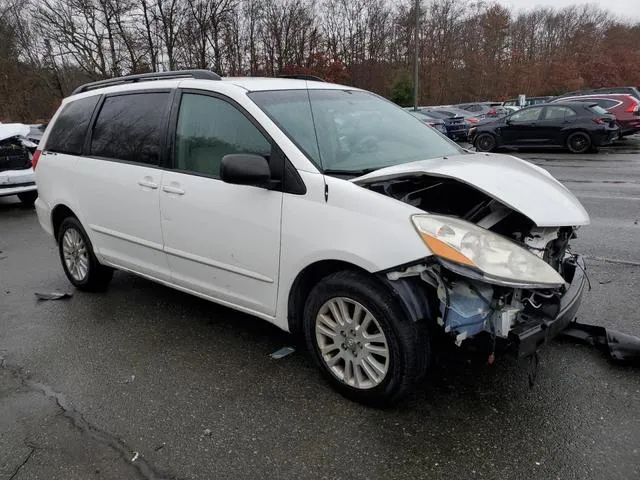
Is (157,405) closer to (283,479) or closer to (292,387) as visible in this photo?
(292,387)

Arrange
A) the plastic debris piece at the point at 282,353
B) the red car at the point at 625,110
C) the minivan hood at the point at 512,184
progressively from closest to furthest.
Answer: the minivan hood at the point at 512,184
the plastic debris piece at the point at 282,353
the red car at the point at 625,110

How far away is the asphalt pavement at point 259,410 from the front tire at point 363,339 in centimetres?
16

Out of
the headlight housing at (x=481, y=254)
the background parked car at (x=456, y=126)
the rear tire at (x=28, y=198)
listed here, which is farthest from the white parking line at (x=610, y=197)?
the background parked car at (x=456, y=126)

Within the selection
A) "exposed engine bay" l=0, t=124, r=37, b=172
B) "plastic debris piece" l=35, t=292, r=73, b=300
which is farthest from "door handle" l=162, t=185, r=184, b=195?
"exposed engine bay" l=0, t=124, r=37, b=172

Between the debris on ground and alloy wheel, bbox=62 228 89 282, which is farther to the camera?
alloy wheel, bbox=62 228 89 282

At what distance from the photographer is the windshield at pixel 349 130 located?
3.23 metres

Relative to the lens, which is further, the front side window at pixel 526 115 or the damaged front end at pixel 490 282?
the front side window at pixel 526 115

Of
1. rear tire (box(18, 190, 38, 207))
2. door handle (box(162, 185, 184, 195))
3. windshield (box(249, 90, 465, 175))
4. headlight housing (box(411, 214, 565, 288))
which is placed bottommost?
rear tire (box(18, 190, 38, 207))

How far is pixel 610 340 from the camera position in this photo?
3402 millimetres

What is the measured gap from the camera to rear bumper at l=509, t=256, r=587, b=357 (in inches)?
99.9

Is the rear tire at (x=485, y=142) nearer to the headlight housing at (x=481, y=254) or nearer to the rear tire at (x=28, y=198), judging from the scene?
the rear tire at (x=28, y=198)

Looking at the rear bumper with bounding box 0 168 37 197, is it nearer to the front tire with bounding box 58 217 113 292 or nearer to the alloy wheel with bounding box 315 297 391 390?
the front tire with bounding box 58 217 113 292

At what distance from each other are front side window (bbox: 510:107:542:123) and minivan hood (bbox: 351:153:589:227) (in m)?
14.9

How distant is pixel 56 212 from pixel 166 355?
2.19 meters
